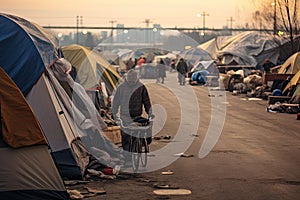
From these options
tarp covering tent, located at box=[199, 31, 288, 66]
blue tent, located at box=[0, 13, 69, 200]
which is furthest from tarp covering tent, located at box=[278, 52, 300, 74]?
blue tent, located at box=[0, 13, 69, 200]

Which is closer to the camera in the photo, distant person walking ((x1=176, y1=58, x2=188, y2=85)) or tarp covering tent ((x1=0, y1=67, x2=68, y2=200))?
tarp covering tent ((x1=0, y1=67, x2=68, y2=200))

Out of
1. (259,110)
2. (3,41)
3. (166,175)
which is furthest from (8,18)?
(259,110)

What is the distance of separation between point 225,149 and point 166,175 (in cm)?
383

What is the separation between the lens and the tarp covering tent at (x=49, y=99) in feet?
44.4

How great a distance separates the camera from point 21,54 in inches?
551

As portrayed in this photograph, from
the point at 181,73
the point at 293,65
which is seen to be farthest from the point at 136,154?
the point at 181,73

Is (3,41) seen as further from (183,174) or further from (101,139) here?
(183,174)

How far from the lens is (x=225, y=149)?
17188 mm

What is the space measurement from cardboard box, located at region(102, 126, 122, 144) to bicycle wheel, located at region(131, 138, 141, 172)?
1182 millimetres

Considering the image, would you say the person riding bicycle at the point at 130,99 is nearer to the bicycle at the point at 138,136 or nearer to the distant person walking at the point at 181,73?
the bicycle at the point at 138,136

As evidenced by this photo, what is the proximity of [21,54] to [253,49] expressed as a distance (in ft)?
161

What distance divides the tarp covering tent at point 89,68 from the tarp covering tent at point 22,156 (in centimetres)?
1493

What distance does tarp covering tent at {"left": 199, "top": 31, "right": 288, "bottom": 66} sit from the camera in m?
59.4

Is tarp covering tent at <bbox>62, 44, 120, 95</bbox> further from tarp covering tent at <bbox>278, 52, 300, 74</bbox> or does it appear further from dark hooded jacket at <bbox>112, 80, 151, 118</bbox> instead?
dark hooded jacket at <bbox>112, 80, 151, 118</bbox>
